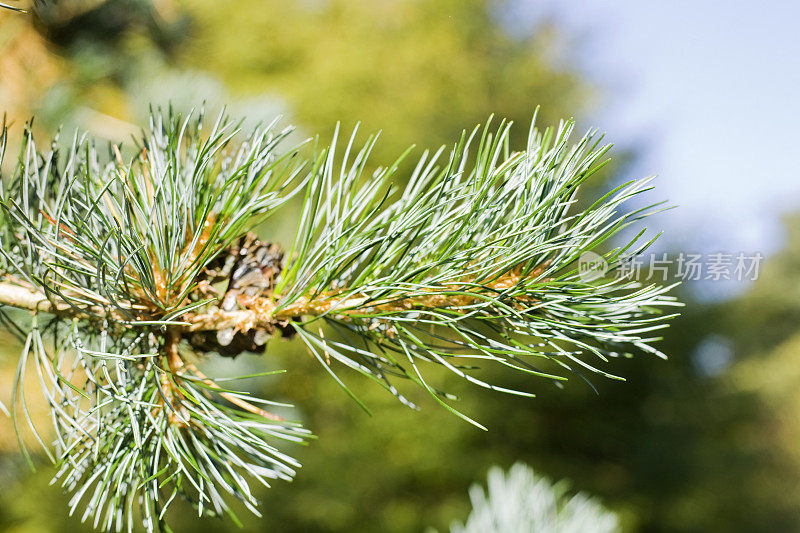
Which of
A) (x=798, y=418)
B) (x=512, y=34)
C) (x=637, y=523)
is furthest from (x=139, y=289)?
(x=798, y=418)

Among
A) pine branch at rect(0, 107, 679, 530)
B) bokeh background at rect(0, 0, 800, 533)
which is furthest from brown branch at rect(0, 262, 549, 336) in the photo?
bokeh background at rect(0, 0, 800, 533)

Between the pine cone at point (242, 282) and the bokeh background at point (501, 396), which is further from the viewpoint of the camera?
the bokeh background at point (501, 396)

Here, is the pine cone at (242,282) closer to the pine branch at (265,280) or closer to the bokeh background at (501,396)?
the pine branch at (265,280)

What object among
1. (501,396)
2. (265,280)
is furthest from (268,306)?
(501,396)

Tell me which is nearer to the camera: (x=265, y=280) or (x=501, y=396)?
(x=265, y=280)

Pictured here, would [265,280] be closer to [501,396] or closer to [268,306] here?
[268,306]

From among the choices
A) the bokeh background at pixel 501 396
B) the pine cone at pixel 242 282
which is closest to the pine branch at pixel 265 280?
the pine cone at pixel 242 282

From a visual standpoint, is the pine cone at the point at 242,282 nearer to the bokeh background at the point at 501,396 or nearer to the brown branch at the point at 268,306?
the brown branch at the point at 268,306

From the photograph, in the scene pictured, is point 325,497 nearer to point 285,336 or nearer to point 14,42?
point 14,42

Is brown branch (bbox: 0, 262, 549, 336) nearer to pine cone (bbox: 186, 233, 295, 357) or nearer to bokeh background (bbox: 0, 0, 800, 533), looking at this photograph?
pine cone (bbox: 186, 233, 295, 357)

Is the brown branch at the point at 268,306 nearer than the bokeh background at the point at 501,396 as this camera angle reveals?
Yes

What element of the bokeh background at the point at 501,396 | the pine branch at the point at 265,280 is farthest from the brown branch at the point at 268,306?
the bokeh background at the point at 501,396
